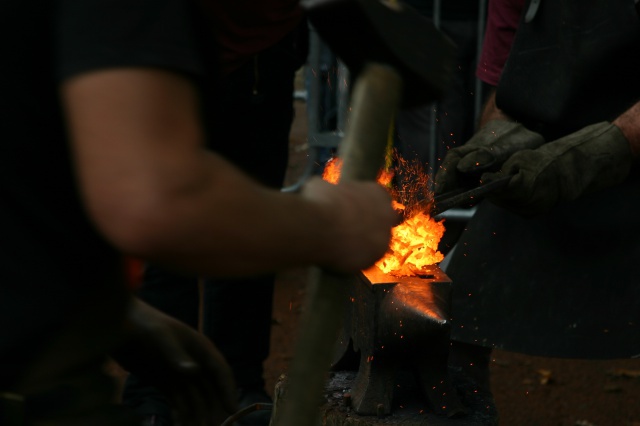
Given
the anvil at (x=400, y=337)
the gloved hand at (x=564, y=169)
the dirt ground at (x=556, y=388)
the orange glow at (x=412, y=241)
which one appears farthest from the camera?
the dirt ground at (x=556, y=388)

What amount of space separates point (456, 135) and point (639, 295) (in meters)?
2.46

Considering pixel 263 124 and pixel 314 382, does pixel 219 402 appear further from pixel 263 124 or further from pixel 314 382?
pixel 263 124

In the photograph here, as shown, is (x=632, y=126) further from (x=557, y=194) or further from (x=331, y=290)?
(x=331, y=290)

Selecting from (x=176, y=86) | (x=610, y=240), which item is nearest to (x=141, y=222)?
(x=176, y=86)

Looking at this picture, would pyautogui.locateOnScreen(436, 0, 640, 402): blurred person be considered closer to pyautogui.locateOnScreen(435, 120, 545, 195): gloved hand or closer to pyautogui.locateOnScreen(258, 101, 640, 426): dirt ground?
pyautogui.locateOnScreen(435, 120, 545, 195): gloved hand

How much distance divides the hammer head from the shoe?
224 centimetres

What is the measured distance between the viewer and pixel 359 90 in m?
1.55

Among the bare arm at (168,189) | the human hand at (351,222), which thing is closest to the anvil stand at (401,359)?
the human hand at (351,222)

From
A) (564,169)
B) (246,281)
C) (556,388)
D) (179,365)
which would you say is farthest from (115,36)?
(556,388)

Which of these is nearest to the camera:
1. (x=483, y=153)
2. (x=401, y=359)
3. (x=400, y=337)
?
(x=400, y=337)

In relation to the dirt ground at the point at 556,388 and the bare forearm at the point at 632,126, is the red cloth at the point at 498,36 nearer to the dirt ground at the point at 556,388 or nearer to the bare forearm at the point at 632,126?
the bare forearm at the point at 632,126

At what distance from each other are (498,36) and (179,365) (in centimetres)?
221

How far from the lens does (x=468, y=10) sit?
5504mm

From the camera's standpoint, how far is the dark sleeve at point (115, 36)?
3.84 ft
